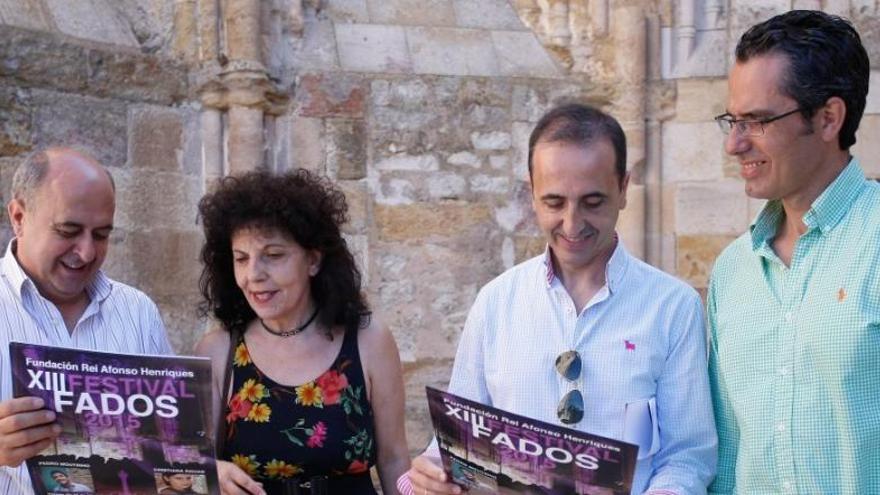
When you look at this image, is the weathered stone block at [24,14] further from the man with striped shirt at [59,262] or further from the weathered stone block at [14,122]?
the man with striped shirt at [59,262]

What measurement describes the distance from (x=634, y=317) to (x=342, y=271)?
99 centimetres

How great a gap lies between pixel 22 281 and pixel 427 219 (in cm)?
353

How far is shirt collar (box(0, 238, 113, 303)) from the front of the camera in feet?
8.54

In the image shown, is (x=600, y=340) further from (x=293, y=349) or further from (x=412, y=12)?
A: (x=412, y=12)

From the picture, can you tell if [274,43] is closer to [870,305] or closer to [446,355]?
[446,355]

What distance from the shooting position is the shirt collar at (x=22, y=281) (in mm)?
2602

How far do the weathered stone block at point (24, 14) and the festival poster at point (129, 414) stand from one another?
3248 mm

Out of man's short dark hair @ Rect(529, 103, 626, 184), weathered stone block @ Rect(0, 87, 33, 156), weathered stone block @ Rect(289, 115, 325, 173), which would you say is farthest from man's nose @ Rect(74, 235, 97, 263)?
weathered stone block @ Rect(289, 115, 325, 173)

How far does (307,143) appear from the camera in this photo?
5820 millimetres

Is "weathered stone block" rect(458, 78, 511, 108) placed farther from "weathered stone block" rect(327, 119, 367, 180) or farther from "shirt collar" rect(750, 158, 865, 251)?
"shirt collar" rect(750, 158, 865, 251)

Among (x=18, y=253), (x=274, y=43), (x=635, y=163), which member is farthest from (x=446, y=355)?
(x=18, y=253)

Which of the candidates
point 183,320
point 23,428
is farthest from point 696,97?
point 23,428

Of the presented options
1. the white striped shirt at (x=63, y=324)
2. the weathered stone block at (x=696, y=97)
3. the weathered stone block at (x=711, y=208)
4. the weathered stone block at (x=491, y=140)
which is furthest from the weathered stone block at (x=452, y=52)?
the white striped shirt at (x=63, y=324)

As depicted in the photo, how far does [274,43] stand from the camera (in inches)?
229
